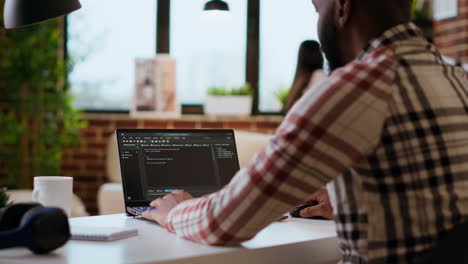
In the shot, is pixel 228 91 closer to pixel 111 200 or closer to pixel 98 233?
pixel 111 200

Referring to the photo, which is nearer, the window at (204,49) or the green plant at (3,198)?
the green plant at (3,198)

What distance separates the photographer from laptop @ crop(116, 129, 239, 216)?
161cm

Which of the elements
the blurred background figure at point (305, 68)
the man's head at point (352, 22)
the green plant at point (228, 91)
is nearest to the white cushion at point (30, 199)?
the green plant at point (228, 91)

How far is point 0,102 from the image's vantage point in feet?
15.5

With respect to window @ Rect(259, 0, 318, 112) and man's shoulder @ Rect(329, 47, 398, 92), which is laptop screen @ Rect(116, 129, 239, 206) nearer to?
man's shoulder @ Rect(329, 47, 398, 92)

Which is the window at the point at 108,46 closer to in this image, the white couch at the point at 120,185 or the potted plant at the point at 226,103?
the potted plant at the point at 226,103

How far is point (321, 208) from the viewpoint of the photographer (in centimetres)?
162

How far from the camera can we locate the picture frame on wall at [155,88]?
16.0 ft

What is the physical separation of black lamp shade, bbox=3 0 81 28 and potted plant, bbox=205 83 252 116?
3.42 m

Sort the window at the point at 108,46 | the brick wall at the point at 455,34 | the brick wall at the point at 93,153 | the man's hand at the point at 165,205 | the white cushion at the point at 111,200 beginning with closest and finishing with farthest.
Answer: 1. the man's hand at the point at 165,205
2. the white cushion at the point at 111,200
3. the brick wall at the point at 455,34
4. the brick wall at the point at 93,153
5. the window at the point at 108,46

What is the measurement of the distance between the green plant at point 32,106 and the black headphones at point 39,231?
3.37 meters

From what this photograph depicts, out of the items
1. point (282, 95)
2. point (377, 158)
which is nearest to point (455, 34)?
point (282, 95)

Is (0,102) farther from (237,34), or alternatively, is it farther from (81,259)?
(81,259)

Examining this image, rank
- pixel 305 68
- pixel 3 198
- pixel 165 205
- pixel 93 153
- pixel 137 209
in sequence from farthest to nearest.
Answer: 1. pixel 93 153
2. pixel 305 68
3. pixel 137 209
4. pixel 165 205
5. pixel 3 198
